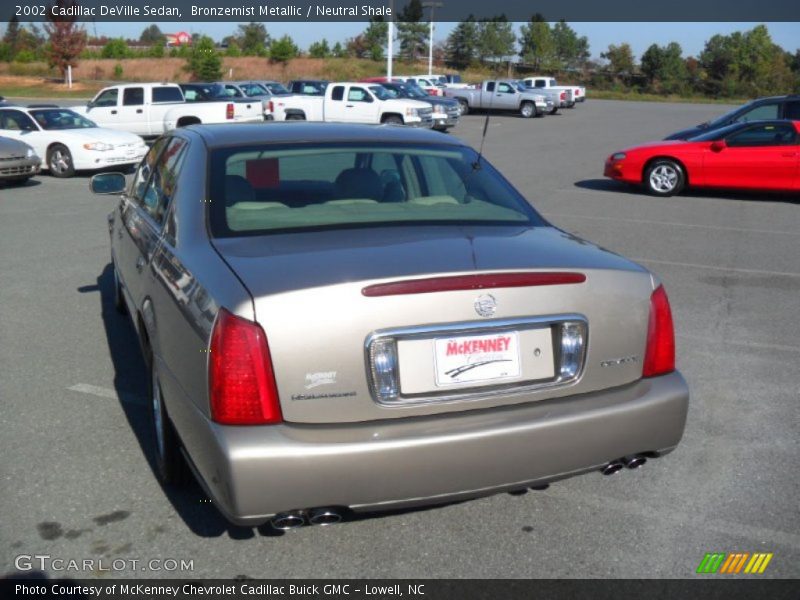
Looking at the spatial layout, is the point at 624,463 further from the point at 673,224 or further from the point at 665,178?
the point at 665,178

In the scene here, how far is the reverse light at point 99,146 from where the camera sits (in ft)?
55.8

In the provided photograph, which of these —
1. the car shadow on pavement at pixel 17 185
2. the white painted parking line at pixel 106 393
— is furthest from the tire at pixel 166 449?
the car shadow on pavement at pixel 17 185

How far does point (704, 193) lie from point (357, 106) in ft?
50.7

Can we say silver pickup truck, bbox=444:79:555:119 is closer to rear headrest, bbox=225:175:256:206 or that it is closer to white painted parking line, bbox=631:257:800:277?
white painted parking line, bbox=631:257:800:277

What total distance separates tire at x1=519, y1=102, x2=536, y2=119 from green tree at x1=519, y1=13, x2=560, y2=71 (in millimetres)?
25713

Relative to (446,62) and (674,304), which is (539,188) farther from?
(446,62)

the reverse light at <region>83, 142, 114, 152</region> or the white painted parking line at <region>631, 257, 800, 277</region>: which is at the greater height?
the reverse light at <region>83, 142, 114, 152</region>

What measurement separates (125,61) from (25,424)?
7726cm

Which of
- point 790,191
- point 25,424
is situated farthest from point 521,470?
point 790,191

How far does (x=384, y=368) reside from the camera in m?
2.97

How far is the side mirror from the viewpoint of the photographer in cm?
595

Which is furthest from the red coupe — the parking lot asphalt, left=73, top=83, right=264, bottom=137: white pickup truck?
left=73, top=83, right=264, bottom=137: white pickup truck

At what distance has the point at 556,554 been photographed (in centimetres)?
343

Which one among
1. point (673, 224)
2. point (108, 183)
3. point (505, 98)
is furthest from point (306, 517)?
point (505, 98)
